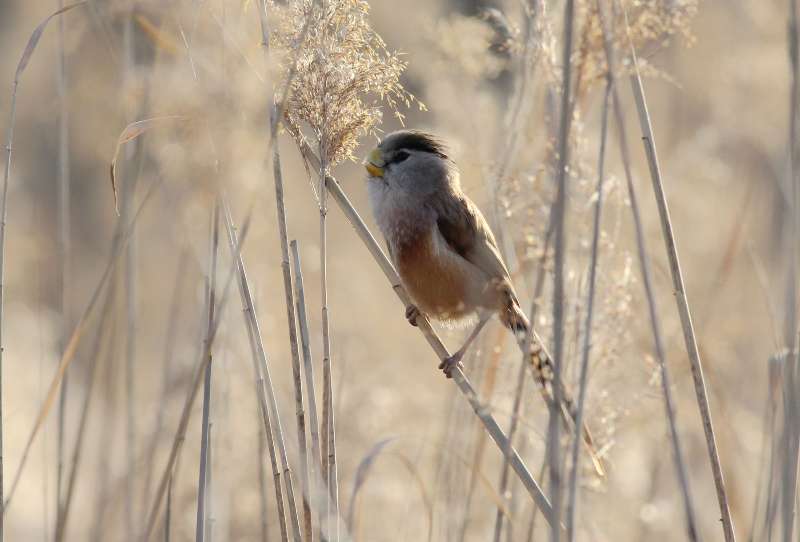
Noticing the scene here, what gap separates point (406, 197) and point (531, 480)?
123cm

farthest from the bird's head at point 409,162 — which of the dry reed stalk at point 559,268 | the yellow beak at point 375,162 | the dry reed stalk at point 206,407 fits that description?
the dry reed stalk at point 559,268

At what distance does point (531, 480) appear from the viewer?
2117 millimetres

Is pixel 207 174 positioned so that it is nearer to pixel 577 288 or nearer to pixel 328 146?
pixel 328 146

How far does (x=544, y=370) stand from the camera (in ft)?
8.56

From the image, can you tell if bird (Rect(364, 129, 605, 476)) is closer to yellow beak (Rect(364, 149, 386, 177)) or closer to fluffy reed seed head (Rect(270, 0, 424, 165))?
yellow beak (Rect(364, 149, 386, 177))

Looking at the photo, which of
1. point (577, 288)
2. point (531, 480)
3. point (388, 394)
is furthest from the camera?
point (388, 394)

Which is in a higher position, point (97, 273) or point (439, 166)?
point (97, 273)

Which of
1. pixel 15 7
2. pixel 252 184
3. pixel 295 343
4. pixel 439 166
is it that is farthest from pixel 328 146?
pixel 15 7

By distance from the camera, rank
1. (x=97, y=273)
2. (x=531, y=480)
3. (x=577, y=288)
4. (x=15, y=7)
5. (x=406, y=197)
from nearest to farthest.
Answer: (x=531, y=480) < (x=577, y=288) < (x=406, y=197) < (x=97, y=273) < (x=15, y=7)

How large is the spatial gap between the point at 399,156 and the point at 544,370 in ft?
2.86

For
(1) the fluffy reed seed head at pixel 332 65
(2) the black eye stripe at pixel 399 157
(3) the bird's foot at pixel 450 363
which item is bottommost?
(3) the bird's foot at pixel 450 363

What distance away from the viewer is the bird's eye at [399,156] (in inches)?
120

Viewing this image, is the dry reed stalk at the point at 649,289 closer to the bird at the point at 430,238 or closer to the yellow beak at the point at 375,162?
the bird at the point at 430,238

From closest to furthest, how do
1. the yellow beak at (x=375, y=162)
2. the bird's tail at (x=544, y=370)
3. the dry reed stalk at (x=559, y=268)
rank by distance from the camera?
the dry reed stalk at (x=559, y=268)
the bird's tail at (x=544, y=370)
the yellow beak at (x=375, y=162)
